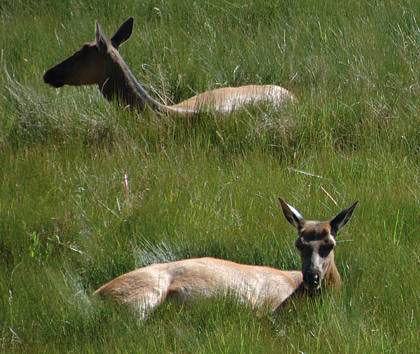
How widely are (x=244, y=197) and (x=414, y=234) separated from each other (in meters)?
1.19

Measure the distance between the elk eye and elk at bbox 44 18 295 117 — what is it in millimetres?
3482

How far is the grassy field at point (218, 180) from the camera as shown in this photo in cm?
700

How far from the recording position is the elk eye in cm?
746

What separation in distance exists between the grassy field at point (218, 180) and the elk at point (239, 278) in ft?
0.48

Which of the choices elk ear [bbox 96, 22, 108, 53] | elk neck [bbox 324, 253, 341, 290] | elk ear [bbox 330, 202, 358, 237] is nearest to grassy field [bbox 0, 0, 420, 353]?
elk neck [bbox 324, 253, 341, 290]

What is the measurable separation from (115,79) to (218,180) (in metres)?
2.65

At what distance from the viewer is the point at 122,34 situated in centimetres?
→ 1178

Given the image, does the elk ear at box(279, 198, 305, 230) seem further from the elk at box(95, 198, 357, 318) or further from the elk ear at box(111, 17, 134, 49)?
the elk ear at box(111, 17, 134, 49)

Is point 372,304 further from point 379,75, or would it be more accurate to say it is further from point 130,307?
point 379,75

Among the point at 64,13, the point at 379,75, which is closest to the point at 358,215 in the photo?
the point at 379,75

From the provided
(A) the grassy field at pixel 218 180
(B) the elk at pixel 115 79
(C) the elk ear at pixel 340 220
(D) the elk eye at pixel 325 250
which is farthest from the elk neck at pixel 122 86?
(D) the elk eye at pixel 325 250

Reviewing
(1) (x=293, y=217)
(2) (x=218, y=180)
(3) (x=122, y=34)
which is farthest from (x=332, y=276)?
(3) (x=122, y=34)

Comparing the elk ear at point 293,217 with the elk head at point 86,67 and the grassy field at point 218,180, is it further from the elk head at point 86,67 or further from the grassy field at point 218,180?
the elk head at point 86,67

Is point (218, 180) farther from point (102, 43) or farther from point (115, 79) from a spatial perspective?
point (102, 43)
